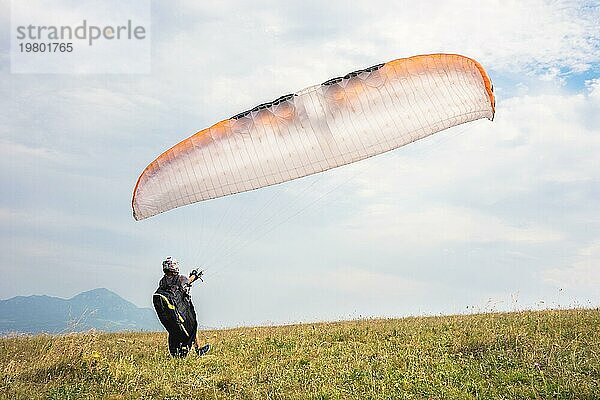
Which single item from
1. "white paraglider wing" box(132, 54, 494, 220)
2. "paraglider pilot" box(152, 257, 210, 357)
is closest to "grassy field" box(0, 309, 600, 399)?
"paraglider pilot" box(152, 257, 210, 357)

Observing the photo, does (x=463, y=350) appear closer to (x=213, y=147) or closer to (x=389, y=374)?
(x=389, y=374)

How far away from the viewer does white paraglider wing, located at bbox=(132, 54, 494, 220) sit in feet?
47.3

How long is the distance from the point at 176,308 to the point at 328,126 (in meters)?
6.00

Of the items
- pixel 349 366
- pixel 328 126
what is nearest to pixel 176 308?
pixel 349 366

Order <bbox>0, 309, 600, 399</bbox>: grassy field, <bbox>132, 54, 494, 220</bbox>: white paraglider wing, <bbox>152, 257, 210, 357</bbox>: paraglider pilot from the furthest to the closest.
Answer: <bbox>152, 257, 210, 357</bbox>: paraglider pilot → <bbox>132, 54, 494, 220</bbox>: white paraglider wing → <bbox>0, 309, 600, 399</bbox>: grassy field

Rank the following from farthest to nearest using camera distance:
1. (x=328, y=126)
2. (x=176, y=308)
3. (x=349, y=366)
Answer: (x=176, y=308) < (x=328, y=126) < (x=349, y=366)

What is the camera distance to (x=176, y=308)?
15938 millimetres

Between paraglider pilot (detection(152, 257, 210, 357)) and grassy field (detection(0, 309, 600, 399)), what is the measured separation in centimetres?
55

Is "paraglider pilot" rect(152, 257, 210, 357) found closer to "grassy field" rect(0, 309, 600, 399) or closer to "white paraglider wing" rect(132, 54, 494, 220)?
"grassy field" rect(0, 309, 600, 399)

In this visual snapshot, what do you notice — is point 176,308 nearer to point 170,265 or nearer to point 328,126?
point 170,265

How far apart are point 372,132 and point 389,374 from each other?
5.52 meters

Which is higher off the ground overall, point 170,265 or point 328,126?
point 328,126

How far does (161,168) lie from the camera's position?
14.8 metres

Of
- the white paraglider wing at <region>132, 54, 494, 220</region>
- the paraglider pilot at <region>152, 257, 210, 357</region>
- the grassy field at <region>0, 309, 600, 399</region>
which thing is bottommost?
the grassy field at <region>0, 309, 600, 399</region>
